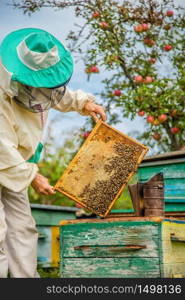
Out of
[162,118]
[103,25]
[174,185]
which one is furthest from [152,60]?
[174,185]

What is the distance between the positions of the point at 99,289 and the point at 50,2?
3428 mm

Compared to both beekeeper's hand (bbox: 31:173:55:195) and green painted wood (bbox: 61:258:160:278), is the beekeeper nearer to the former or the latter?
beekeeper's hand (bbox: 31:173:55:195)

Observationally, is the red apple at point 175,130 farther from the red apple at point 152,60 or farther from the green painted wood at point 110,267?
the green painted wood at point 110,267

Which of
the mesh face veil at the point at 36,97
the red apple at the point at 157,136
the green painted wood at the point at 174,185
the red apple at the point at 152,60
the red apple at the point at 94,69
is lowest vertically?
the green painted wood at the point at 174,185

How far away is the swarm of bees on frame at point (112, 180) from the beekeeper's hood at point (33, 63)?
0.66m

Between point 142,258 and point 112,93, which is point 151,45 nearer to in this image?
point 112,93

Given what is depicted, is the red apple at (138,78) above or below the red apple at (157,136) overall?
above

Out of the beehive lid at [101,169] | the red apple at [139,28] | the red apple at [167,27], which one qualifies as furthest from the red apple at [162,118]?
the beehive lid at [101,169]

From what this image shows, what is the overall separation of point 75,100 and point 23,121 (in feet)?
1.92

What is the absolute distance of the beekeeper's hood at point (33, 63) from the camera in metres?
3.37

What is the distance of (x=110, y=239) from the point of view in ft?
10.9

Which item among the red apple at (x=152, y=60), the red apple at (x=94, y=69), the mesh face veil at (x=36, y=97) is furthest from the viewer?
the red apple at (x=152, y=60)

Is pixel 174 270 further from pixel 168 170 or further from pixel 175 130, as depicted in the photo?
pixel 175 130

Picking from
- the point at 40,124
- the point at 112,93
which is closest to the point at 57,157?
the point at 112,93
